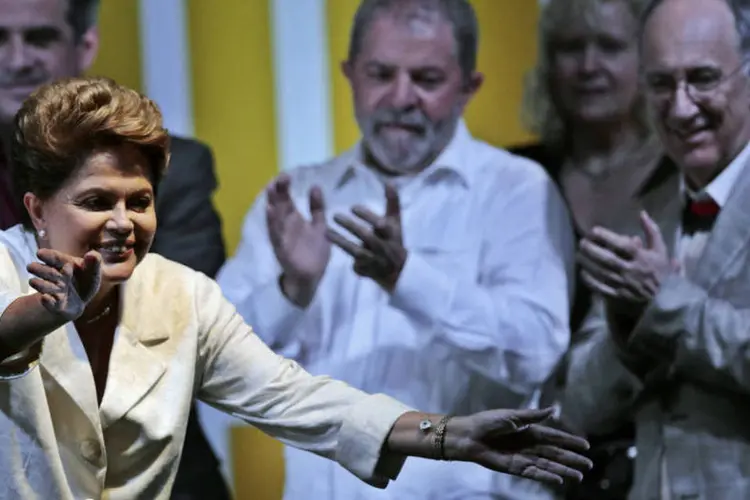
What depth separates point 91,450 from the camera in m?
1.85

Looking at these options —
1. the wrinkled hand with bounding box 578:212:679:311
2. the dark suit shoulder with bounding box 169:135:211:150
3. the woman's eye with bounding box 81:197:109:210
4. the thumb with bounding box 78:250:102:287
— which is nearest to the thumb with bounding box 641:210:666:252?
the wrinkled hand with bounding box 578:212:679:311

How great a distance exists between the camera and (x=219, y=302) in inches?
80.0

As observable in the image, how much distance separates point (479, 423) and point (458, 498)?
44.0 inches

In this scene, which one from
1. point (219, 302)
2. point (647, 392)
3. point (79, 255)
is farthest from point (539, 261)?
Answer: point (79, 255)

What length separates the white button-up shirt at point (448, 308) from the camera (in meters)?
2.96

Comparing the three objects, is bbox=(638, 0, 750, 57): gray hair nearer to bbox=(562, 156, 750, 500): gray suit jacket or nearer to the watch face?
bbox=(562, 156, 750, 500): gray suit jacket

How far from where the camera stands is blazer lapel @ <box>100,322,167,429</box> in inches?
73.7

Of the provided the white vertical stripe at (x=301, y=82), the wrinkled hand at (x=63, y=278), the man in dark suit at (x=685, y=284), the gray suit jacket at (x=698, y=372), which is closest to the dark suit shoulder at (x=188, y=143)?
the white vertical stripe at (x=301, y=82)

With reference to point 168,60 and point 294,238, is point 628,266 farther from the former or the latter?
point 168,60

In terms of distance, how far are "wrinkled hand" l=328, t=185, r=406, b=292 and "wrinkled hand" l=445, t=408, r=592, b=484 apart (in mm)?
Answer: 956

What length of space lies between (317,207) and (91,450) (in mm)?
1205

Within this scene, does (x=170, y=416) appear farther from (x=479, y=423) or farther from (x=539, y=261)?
(x=539, y=261)

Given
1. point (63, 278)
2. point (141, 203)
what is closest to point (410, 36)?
point (141, 203)

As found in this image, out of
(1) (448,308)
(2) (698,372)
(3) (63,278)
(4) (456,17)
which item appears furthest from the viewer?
(4) (456,17)
